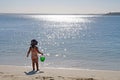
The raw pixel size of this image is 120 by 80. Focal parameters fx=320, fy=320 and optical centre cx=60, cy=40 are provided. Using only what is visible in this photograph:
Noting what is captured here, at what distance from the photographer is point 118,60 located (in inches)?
834

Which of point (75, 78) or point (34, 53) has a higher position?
point (34, 53)

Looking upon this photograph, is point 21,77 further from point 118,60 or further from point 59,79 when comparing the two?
point 118,60

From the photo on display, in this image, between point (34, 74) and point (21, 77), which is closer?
point (21, 77)

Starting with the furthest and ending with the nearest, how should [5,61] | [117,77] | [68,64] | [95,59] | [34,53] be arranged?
[95,59]
[5,61]
[68,64]
[34,53]
[117,77]

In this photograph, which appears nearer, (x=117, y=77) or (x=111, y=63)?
(x=117, y=77)

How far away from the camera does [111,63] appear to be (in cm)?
1972

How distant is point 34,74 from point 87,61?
854 centimetres

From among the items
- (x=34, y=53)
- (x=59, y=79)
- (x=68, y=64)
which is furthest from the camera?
(x=68, y=64)

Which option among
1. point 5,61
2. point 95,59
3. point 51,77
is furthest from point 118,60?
point 51,77

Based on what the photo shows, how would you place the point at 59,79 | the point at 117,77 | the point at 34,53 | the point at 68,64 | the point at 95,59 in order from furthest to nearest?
the point at 95,59 → the point at 68,64 → the point at 34,53 → the point at 117,77 → the point at 59,79

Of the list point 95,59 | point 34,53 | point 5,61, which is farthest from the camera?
point 95,59

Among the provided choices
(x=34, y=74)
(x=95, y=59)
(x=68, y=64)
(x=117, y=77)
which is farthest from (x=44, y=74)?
(x=95, y=59)

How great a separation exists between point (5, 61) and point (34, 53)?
761cm

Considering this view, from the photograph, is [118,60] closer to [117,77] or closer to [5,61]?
[5,61]
